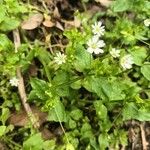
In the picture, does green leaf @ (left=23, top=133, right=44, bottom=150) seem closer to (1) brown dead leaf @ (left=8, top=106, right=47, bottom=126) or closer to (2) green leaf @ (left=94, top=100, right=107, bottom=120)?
(1) brown dead leaf @ (left=8, top=106, right=47, bottom=126)

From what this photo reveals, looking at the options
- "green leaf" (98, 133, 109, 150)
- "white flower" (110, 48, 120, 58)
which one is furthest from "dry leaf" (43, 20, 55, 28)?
"green leaf" (98, 133, 109, 150)

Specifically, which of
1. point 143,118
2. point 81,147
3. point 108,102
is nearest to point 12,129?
point 81,147

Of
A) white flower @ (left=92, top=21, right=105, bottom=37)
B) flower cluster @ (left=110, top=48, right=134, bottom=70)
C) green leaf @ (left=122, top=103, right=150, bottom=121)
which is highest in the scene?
white flower @ (left=92, top=21, right=105, bottom=37)

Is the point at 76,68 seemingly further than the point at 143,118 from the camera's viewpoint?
Yes

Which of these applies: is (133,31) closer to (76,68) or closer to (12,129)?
(76,68)

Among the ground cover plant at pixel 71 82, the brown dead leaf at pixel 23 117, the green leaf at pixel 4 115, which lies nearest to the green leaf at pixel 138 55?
the ground cover plant at pixel 71 82

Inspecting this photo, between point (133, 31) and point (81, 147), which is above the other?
point (133, 31)
